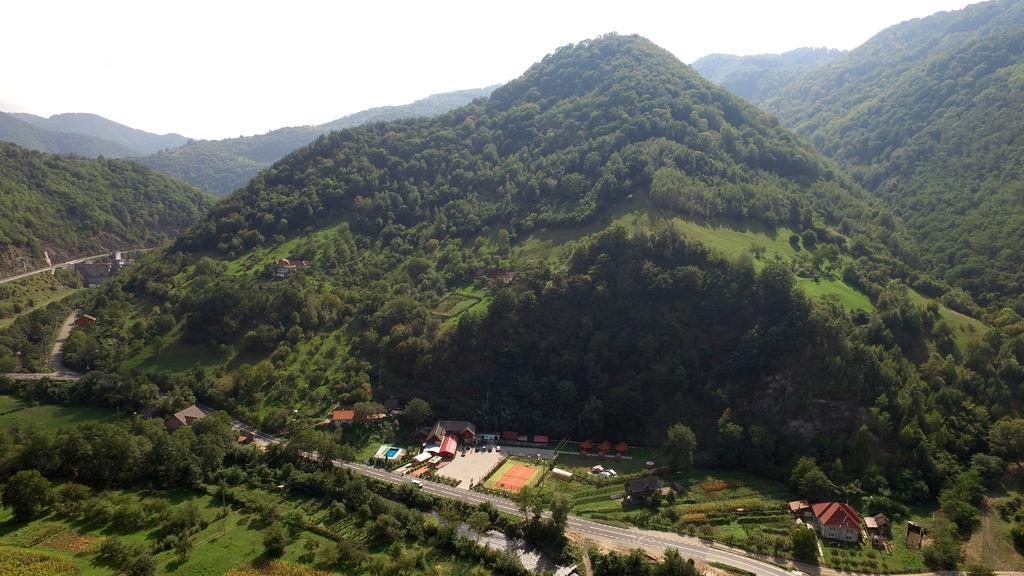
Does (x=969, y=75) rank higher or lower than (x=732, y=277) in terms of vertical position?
higher

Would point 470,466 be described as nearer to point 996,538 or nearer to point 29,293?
point 996,538

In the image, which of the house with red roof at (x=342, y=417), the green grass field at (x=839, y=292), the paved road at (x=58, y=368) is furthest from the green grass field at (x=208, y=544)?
the green grass field at (x=839, y=292)

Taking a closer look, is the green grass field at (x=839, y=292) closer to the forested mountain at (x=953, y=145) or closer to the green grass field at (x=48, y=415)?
the forested mountain at (x=953, y=145)

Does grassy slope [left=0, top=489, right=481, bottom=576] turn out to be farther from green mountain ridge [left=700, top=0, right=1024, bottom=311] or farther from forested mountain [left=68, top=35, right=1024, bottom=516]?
green mountain ridge [left=700, top=0, right=1024, bottom=311]

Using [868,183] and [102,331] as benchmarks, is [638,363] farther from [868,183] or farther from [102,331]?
[868,183]

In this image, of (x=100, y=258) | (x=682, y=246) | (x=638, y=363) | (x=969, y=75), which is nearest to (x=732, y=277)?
(x=682, y=246)
